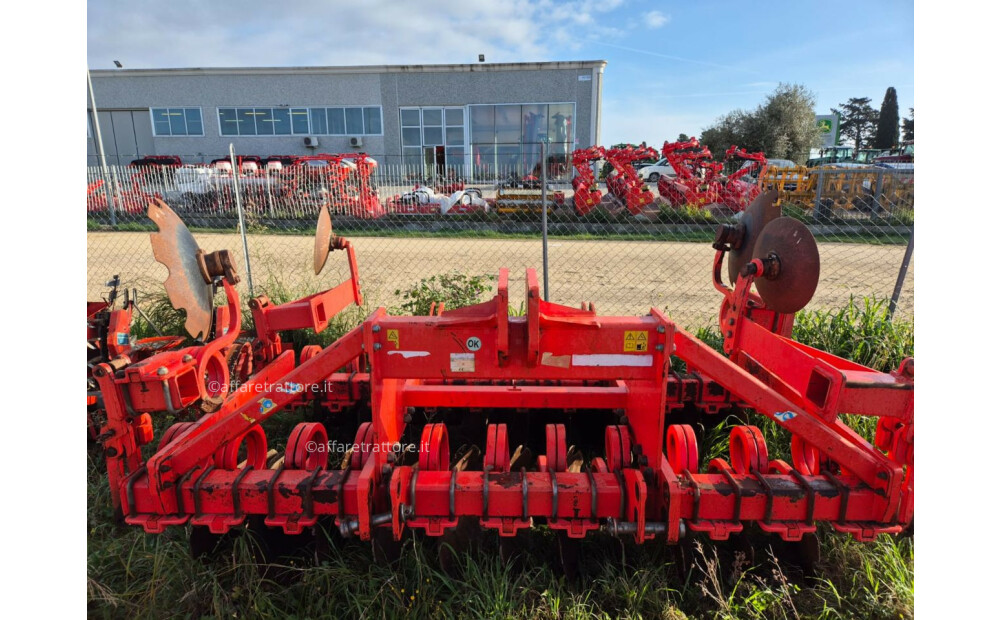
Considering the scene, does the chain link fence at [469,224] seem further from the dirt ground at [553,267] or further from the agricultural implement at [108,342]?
A: the agricultural implement at [108,342]

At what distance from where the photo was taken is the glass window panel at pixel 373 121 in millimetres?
27328

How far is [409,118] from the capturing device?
89.8 feet

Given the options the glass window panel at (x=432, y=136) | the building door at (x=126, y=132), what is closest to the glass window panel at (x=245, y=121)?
the building door at (x=126, y=132)

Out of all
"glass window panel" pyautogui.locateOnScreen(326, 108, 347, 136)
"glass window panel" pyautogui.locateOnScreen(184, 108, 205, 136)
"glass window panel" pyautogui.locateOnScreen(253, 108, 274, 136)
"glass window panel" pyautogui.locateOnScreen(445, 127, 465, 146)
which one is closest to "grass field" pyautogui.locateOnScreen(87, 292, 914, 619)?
"glass window panel" pyautogui.locateOnScreen(445, 127, 465, 146)

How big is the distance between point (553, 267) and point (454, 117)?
20.1 m

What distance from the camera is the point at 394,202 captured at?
13.0 metres

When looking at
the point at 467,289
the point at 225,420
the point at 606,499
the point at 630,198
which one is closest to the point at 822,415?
the point at 606,499

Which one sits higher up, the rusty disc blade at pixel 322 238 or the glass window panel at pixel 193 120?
the glass window panel at pixel 193 120

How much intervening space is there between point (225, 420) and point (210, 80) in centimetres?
3084

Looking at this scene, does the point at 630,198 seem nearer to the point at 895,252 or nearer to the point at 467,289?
the point at 895,252

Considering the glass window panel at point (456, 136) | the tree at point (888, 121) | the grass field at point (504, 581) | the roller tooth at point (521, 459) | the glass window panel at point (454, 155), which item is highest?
the tree at point (888, 121)

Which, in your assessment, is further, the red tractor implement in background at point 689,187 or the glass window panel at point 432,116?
the glass window panel at point 432,116

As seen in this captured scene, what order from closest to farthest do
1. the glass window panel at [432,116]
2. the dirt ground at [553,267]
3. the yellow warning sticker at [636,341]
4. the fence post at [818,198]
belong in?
the yellow warning sticker at [636,341]
the dirt ground at [553,267]
the fence post at [818,198]
the glass window panel at [432,116]

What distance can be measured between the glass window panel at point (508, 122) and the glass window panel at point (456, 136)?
1.85 m
